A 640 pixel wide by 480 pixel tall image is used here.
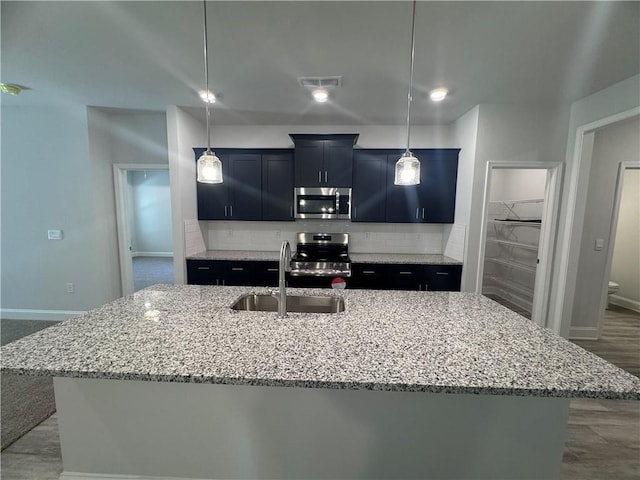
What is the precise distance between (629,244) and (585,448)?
413 cm

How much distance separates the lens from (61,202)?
3160 millimetres

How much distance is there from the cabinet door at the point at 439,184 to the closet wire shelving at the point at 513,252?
40.1 inches

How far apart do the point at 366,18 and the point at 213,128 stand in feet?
8.83

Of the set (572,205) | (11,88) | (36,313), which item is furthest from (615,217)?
(36,313)

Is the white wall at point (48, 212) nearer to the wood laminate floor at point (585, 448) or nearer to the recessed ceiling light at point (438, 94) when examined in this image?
the wood laminate floor at point (585, 448)

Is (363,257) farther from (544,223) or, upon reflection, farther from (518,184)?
(518,184)

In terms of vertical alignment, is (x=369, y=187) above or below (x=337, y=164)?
below

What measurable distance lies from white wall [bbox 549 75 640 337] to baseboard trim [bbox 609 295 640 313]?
2.12m

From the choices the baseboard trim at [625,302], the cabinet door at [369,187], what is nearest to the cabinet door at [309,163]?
the cabinet door at [369,187]

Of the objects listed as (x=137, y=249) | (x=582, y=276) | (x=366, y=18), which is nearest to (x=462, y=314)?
(x=366, y=18)

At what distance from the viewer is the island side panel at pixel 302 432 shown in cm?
122

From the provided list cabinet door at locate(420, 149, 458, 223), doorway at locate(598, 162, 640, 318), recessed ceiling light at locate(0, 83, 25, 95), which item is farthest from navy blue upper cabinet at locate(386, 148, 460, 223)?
recessed ceiling light at locate(0, 83, 25, 95)

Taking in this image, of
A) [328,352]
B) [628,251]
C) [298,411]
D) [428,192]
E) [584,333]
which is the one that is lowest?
[584,333]

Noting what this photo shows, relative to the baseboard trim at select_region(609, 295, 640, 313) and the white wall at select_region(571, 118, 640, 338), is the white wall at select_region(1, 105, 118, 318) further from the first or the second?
the baseboard trim at select_region(609, 295, 640, 313)
